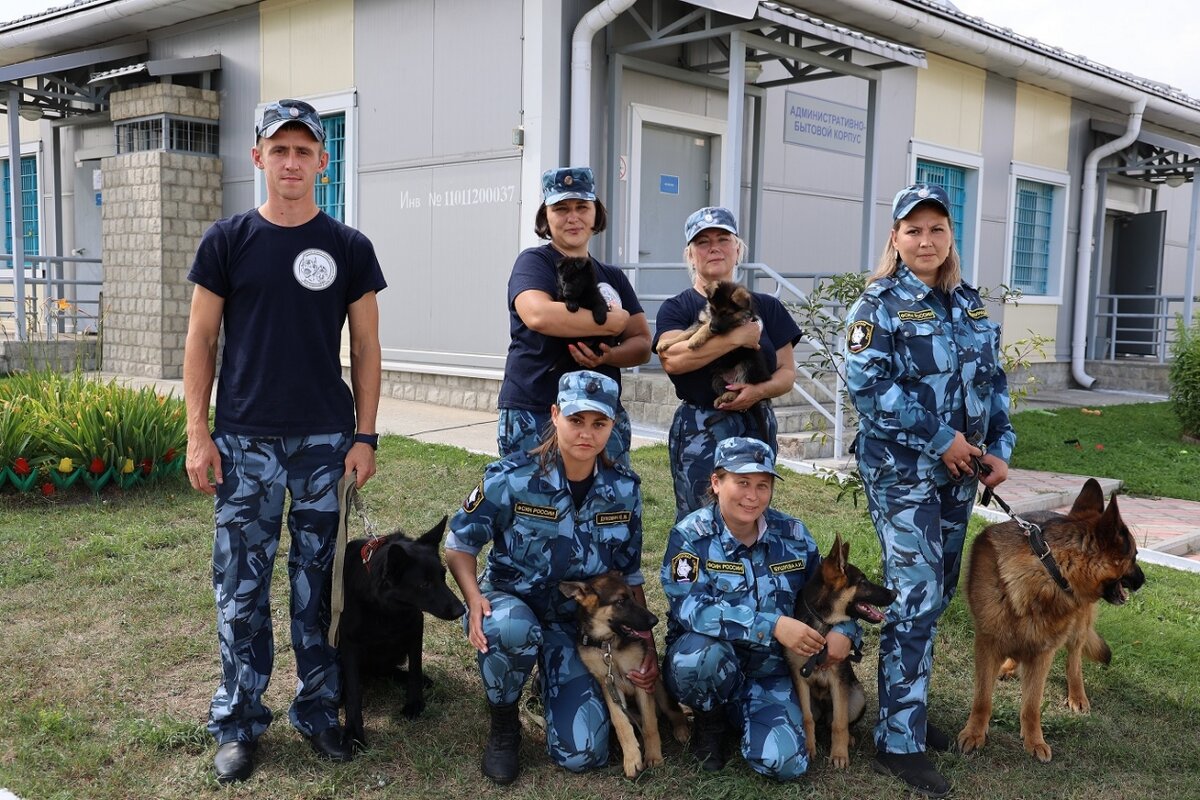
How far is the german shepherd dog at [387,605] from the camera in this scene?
326 cm

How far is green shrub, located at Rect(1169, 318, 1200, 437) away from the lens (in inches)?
387

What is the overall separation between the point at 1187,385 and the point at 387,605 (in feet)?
30.7

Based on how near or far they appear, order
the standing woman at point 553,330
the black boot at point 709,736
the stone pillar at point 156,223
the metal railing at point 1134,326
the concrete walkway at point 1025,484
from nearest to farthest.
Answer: the black boot at point 709,736, the standing woman at point 553,330, the concrete walkway at point 1025,484, the stone pillar at point 156,223, the metal railing at point 1134,326

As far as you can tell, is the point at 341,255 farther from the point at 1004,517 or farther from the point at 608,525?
the point at 1004,517

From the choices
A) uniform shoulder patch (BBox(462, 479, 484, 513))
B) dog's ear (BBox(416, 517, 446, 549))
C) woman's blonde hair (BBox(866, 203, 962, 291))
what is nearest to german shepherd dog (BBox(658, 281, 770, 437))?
woman's blonde hair (BBox(866, 203, 962, 291))

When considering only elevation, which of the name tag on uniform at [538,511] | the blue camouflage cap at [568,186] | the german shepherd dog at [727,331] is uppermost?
the blue camouflage cap at [568,186]

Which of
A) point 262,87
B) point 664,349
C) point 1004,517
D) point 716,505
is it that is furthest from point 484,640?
point 262,87

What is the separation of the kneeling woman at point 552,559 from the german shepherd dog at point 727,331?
0.39 meters

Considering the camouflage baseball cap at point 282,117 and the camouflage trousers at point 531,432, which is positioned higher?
the camouflage baseball cap at point 282,117

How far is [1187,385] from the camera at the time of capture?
9914 millimetres

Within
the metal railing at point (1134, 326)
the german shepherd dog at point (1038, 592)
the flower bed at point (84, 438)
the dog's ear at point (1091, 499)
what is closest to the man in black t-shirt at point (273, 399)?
the german shepherd dog at point (1038, 592)

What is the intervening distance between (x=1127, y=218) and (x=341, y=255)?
55.0 feet

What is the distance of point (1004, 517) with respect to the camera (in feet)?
21.7

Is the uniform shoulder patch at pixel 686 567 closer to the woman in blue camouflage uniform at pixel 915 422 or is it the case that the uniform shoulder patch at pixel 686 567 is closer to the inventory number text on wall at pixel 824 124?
the woman in blue camouflage uniform at pixel 915 422
